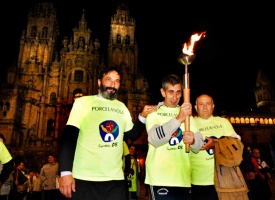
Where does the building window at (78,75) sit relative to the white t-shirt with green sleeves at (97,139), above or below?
above

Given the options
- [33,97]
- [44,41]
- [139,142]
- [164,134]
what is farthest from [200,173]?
[44,41]

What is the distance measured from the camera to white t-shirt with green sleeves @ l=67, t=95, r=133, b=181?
3139mm

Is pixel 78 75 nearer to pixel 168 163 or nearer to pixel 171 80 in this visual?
pixel 171 80

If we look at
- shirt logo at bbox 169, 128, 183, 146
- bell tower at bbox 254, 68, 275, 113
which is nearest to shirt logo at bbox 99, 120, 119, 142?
shirt logo at bbox 169, 128, 183, 146

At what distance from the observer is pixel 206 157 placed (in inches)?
168

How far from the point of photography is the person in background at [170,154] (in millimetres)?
3234

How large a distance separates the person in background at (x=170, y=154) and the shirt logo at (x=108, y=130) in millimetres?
496

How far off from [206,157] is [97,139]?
2.09 metres

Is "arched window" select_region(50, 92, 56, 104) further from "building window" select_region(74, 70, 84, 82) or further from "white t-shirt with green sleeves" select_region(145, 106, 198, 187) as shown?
"white t-shirt with green sleeves" select_region(145, 106, 198, 187)

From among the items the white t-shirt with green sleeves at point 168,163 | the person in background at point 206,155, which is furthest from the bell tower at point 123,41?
the white t-shirt with green sleeves at point 168,163

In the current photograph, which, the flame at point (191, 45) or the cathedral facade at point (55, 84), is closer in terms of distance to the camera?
the flame at point (191, 45)

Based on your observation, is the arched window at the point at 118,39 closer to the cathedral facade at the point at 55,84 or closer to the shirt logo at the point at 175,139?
the cathedral facade at the point at 55,84

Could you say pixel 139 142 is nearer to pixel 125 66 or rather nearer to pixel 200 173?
pixel 125 66

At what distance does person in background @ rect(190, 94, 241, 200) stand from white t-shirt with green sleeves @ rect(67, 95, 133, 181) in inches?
54.9
